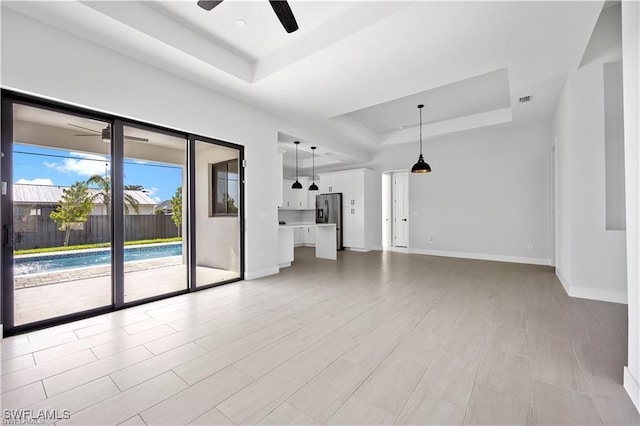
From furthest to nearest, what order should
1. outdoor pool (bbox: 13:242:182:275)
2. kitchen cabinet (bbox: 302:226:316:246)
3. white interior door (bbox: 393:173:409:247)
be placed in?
kitchen cabinet (bbox: 302:226:316:246), white interior door (bbox: 393:173:409:247), outdoor pool (bbox: 13:242:182:275)

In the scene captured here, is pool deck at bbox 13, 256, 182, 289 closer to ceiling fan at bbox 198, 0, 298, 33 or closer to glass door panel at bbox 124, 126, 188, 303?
glass door panel at bbox 124, 126, 188, 303

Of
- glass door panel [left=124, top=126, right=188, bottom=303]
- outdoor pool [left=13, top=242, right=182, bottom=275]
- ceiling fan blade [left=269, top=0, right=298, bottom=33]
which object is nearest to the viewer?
ceiling fan blade [left=269, top=0, right=298, bottom=33]

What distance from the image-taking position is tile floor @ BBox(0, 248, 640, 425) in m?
1.54

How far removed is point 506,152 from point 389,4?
510 centimetres

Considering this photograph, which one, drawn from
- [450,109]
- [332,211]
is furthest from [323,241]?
[450,109]

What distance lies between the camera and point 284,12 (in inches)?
82.5

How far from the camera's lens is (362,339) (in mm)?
2406

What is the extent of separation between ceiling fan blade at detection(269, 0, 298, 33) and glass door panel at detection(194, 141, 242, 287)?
2578 mm

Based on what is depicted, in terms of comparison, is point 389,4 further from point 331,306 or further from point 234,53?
point 331,306

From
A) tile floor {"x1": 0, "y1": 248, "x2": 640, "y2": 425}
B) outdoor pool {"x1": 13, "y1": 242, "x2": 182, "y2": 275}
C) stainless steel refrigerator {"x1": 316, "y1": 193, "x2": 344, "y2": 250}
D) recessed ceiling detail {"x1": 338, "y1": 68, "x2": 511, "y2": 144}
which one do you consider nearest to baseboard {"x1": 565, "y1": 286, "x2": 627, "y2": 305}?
tile floor {"x1": 0, "y1": 248, "x2": 640, "y2": 425}

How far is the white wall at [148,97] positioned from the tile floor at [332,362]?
1.71 metres

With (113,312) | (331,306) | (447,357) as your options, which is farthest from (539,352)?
(113,312)

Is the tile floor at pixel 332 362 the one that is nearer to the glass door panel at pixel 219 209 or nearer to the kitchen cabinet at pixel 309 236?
the glass door panel at pixel 219 209

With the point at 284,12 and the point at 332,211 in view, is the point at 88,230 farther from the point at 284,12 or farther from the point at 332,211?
the point at 332,211
